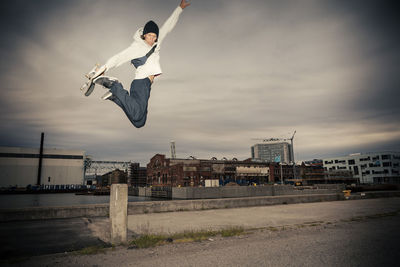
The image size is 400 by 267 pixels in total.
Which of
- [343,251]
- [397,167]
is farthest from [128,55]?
[397,167]

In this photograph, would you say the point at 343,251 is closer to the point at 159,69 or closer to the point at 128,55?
the point at 159,69

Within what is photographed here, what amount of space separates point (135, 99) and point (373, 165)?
491 ft

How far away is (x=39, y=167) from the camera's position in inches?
3691

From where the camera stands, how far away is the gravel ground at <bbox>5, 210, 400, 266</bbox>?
583 centimetres

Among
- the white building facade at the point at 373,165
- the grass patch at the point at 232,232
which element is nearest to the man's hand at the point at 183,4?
the grass patch at the point at 232,232

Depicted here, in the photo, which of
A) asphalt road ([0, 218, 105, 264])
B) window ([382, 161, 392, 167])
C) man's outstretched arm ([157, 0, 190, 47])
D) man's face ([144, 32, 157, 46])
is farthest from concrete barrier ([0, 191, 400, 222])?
window ([382, 161, 392, 167])

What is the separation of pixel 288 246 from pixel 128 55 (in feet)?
25.8

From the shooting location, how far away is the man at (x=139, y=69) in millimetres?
7125

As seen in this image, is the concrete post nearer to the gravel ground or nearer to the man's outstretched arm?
the gravel ground

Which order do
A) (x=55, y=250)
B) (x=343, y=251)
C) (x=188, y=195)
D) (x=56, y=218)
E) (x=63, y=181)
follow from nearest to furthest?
(x=343, y=251) < (x=55, y=250) < (x=56, y=218) < (x=188, y=195) < (x=63, y=181)

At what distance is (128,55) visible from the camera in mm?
7809

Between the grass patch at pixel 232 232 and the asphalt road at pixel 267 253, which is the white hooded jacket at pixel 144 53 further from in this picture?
the grass patch at pixel 232 232

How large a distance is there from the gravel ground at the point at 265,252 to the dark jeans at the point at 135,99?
4.00m

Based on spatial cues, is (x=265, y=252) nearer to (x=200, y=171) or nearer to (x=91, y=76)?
(x=91, y=76)
